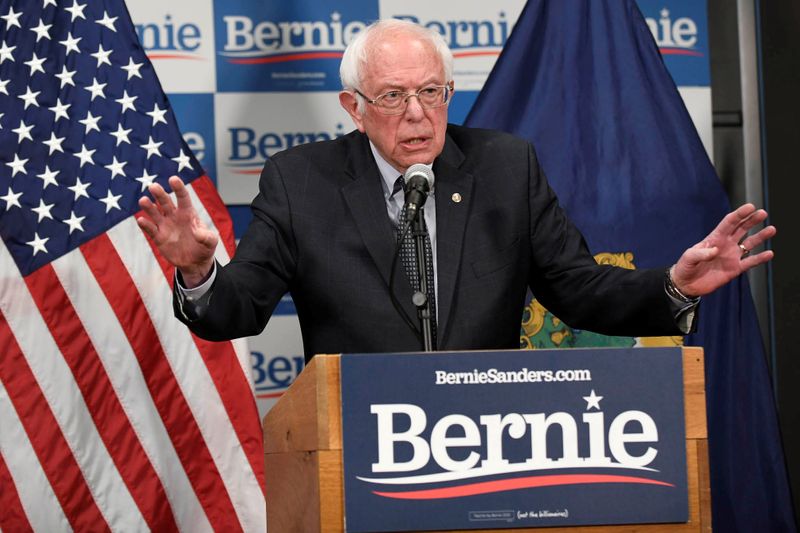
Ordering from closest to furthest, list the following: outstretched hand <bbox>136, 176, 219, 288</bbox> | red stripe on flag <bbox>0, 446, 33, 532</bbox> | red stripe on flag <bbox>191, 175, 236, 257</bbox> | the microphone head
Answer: outstretched hand <bbox>136, 176, 219, 288</bbox>
the microphone head
red stripe on flag <bbox>0, 446, 33, 532</bbox>
red stripe on flag <bbox>191, 175, 236, 257</bbox>

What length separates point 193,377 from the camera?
3572 mm

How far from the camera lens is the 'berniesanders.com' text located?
1.83 metres

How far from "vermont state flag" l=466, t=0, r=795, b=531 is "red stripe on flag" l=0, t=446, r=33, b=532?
1.80 metres

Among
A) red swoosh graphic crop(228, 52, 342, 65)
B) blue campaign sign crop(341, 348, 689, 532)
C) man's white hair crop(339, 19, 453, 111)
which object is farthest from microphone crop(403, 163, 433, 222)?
red swoosh graphic crop(228, 52, 342, 65)

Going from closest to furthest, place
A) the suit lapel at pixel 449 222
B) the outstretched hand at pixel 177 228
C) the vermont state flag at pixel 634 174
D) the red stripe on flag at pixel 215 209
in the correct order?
1. the outstretched hand at pixel 177 228
2. the suit lapel at pixel 449 222
3. the red stripe on flag at pixel 215 209
4. the vermont state flag at pixel 634 174

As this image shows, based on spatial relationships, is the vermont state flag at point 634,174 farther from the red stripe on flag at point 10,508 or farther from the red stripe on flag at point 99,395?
the red stripe on flag at point 10,508

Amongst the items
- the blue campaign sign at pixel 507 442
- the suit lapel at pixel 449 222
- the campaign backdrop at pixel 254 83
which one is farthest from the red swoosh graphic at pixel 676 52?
the blue campaign sign at pixel 507 442

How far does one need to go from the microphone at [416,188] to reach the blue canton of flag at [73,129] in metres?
1.65

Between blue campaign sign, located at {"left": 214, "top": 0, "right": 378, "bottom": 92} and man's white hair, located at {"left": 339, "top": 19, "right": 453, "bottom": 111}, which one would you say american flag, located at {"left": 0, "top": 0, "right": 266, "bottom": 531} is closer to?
blue campaign sign, located at {"left": 214, "top": 0, "right": 378, "bottom": 92}

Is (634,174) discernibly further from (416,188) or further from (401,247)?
(416,188)

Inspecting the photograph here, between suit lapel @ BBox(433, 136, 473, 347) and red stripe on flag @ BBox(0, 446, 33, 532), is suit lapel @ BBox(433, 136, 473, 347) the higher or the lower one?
the higher one

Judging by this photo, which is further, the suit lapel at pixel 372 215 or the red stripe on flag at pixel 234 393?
the red stripe on flag at pixel 234 393

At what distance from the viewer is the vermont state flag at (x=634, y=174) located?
3.84 meters

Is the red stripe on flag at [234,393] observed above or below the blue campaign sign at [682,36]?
below
